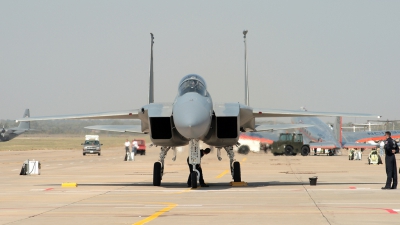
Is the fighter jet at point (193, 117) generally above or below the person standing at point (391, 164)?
above

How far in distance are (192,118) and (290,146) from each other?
4397cm

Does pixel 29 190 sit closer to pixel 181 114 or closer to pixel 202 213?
pixel 181 114

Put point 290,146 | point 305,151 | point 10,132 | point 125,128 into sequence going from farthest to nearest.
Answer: point 10,132
point 290,146
point 305,151
point 125,128

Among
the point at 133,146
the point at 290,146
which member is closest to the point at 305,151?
the point at 290,146

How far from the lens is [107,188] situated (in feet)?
66.3

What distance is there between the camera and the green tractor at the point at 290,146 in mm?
60844

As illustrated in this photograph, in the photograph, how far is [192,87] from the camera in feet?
64.1

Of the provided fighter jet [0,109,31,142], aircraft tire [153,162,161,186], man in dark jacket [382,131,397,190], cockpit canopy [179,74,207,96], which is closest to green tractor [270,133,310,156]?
aircraft tire [153,162,161,186]

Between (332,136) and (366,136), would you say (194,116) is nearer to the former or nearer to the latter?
(332,136)

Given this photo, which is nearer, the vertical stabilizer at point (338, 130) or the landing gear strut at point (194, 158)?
the landing gear strut at point (194, 158)

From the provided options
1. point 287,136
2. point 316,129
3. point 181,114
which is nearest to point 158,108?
point 181,114

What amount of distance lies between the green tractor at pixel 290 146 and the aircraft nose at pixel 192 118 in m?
43.0

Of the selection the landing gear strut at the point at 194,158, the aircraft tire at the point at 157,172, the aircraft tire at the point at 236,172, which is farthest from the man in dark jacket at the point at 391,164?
the aircraft tire at the point at 157,172

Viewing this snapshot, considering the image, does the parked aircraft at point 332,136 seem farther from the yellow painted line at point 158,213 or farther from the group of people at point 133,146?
the yellow painted line at point 158,213
